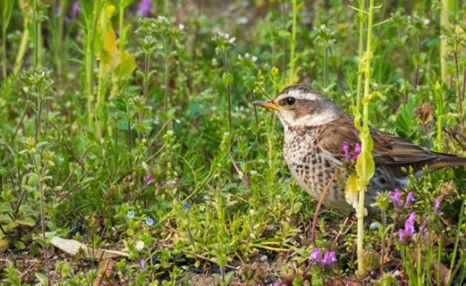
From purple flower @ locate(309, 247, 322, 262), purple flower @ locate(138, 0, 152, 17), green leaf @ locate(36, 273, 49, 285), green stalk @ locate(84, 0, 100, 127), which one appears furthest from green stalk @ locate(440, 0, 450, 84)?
green leaf @ locate(36, 273, 49, 285)

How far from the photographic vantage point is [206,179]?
5934 mm

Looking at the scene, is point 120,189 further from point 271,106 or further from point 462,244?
point 462,244

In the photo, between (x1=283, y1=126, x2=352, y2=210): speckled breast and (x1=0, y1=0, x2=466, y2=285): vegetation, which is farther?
(x1=283, y1=126, x2=352, y2=210): speckled breast

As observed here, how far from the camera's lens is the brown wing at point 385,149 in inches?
226

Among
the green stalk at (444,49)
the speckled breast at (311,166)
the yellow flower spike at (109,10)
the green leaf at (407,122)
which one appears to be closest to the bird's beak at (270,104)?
the speckled breast at (311,166)

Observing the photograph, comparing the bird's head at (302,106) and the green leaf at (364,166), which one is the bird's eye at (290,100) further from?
the green leaf at (364,166)

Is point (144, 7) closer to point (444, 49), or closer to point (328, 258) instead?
point (444, 49)

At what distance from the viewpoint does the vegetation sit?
504 centimetres

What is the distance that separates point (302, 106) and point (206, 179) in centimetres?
79

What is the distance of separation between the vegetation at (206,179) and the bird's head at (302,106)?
0.37 ft

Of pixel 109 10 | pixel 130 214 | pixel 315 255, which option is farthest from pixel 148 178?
pixel 315 255

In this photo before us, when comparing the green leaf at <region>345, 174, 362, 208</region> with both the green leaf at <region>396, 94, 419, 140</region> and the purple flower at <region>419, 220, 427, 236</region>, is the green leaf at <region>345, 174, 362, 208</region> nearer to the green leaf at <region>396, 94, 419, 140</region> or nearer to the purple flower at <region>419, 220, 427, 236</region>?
the purple flower at <region>419, 220, 427, 236</region>

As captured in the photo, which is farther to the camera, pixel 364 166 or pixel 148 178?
pixel 148 178

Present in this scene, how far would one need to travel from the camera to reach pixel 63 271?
5.14m
